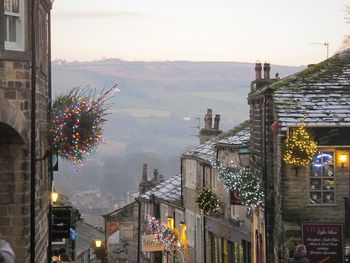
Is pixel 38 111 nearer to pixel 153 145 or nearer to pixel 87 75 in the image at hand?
pixel 153 145

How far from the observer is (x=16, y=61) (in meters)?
11.4

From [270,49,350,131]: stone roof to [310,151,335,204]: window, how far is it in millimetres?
853

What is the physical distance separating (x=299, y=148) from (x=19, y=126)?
8.93 meters

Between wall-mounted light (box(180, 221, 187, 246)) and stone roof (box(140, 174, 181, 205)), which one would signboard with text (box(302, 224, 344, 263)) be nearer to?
wall-mounted light (box(180, 221, 187, 246))

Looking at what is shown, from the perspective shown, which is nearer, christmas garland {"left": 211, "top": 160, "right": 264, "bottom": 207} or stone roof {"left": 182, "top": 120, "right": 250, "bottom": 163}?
christmas garland {"left": 211, "top": 160, "right": 264, "bottom": 207}

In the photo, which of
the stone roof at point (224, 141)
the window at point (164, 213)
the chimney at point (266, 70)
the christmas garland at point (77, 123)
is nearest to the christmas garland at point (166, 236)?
the stone roof at point (224, 141)

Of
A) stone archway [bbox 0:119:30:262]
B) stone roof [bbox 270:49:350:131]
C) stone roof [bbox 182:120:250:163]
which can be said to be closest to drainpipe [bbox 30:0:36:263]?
stone archway [bbox 0:119:30:262]

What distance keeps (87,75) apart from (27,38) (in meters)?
159

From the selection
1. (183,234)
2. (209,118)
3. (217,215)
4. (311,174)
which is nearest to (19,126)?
(311,174)

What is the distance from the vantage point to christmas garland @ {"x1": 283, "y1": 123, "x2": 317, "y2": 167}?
60.8ft

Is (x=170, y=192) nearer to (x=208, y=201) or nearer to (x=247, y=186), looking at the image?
(x=208, y=201)

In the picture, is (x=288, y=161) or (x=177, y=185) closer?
(x=288, y=161)

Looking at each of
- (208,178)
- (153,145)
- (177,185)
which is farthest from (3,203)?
(153,145)

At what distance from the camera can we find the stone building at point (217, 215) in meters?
26.8
